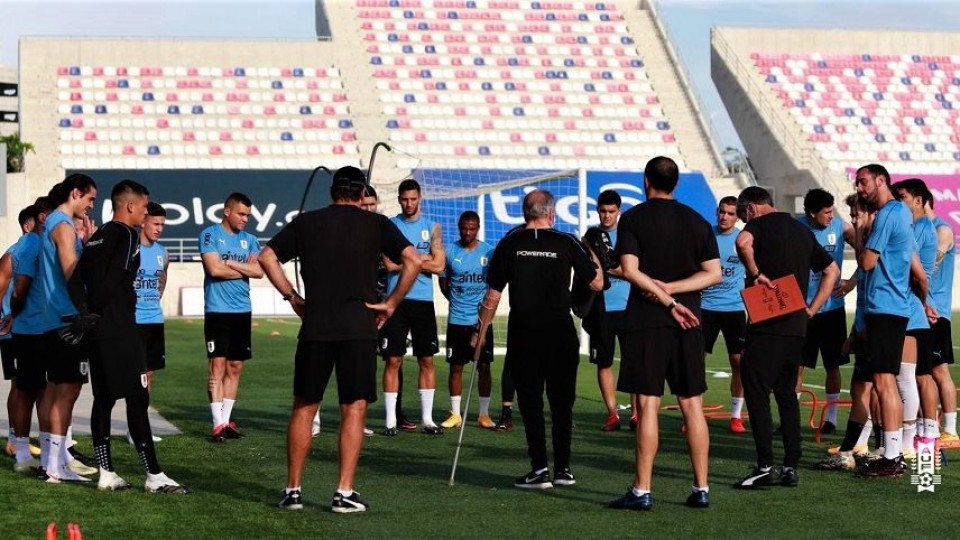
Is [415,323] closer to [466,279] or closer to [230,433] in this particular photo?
[466,279]

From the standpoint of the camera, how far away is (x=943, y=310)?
34.9 feet

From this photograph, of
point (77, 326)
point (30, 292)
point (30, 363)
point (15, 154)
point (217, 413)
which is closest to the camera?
point (77, 326)

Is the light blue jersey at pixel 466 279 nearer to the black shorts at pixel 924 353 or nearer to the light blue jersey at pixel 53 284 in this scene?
the black shorts at pixel 924 353

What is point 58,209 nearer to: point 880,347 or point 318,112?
point 880,347

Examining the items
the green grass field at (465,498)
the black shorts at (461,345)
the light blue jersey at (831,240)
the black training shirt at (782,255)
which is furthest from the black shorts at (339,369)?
the light blue jersey at (831,240)

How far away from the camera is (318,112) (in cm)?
4628

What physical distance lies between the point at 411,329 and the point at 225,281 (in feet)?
5.56

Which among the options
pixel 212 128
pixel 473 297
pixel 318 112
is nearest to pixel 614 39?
pixel 318 112

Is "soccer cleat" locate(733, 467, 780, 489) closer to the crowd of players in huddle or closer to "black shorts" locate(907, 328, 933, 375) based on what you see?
the crowd of players in huddle

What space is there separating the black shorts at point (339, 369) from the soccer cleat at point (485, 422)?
14.3 ft

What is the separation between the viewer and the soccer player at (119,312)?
8.70m

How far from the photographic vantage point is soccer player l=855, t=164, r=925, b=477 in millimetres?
9320

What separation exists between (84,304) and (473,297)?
476 centimetres

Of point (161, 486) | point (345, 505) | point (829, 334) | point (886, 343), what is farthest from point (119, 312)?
point (829, 334)
